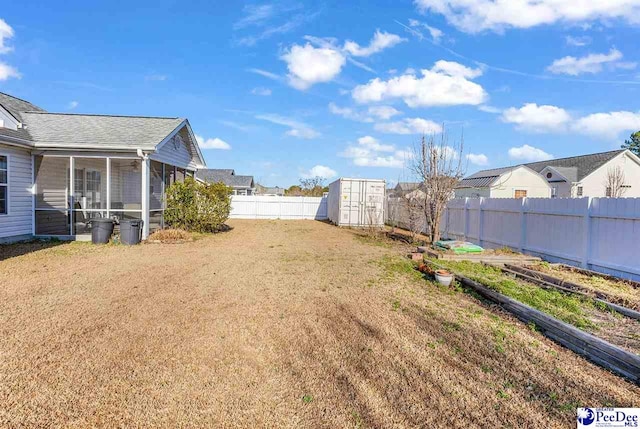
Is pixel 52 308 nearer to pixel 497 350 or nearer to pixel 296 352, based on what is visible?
pixel 296 352

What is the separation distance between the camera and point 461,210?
1248cm

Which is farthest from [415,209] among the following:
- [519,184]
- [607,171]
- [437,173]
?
[607,171]

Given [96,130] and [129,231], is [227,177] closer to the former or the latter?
[96,130]

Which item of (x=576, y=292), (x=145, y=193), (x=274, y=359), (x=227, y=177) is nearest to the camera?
(x=274, y=359)

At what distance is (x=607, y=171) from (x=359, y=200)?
22060 millimetres

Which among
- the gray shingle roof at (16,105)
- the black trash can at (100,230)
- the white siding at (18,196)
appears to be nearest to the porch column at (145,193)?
the black trash can at (100,230)

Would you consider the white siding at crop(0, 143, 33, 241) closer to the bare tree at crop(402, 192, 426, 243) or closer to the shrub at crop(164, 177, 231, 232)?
the shrub at crop(164, 177, 231, 232)

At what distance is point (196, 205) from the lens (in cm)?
1330

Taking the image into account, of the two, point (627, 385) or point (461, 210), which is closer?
point (627, 385)

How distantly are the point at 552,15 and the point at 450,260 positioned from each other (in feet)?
24.2

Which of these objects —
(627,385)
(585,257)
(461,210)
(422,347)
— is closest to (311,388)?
(422,347)

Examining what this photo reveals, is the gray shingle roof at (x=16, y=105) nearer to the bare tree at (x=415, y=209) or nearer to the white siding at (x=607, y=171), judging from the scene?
the bare tree at (x=415, y=209)

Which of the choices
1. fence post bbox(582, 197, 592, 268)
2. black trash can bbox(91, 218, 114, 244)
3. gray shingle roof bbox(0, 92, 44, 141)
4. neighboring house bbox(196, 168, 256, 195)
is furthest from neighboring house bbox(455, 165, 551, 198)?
neighboring house bbox(196, 168, 256, 195)

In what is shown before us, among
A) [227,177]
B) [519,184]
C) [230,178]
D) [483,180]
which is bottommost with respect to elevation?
[519,184]
